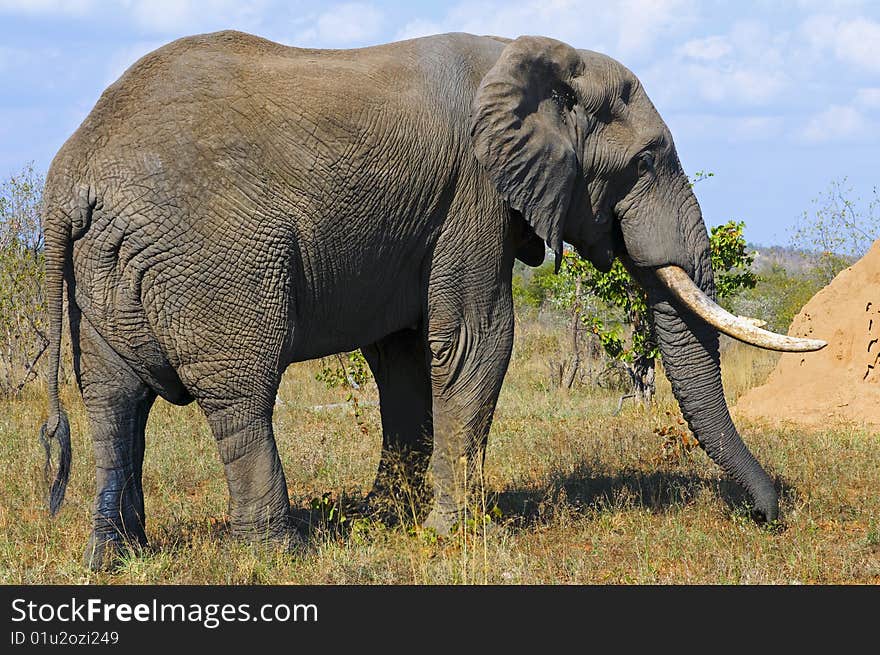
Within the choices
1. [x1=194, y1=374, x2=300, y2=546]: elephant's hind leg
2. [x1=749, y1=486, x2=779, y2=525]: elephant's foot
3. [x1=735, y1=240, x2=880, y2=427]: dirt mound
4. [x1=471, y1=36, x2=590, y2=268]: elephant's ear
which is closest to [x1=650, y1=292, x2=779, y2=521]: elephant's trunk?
[x1=749, y1=486, x2=779, y2=525]: elephant's foot

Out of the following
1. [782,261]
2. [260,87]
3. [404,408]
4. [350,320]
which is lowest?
[404,408]

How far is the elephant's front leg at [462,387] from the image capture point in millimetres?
6895

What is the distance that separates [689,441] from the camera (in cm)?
922

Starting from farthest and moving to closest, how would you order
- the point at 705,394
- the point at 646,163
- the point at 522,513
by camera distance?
the point at 522,513, the point at 705,394, the point at 646,163

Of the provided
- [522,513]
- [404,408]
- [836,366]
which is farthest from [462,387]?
[836,366]

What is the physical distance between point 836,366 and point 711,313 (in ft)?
17.9

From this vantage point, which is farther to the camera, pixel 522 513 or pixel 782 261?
pixel 782 261

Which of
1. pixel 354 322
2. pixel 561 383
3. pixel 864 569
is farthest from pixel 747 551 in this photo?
pixel 561 383

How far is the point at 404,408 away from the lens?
784 centimetres

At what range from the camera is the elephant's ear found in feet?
21.8

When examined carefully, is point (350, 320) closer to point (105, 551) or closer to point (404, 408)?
point (404, 408)

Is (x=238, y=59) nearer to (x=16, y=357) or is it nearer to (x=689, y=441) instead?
(x=689, y=441)

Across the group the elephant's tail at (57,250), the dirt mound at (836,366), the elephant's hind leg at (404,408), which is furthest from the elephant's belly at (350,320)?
the dirt mound at (836,366)

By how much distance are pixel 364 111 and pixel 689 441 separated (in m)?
4.49
